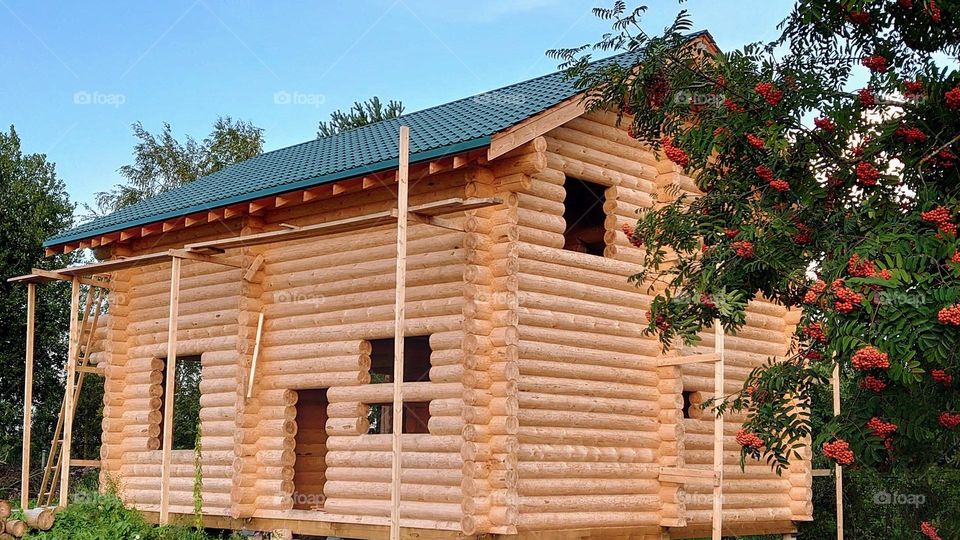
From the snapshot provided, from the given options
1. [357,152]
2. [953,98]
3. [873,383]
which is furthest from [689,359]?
[953,98]

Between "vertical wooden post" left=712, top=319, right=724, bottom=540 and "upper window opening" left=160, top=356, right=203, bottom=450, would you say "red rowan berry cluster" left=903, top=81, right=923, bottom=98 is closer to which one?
"vertical wooden post" left=712, top=319, right=724, bottom=540

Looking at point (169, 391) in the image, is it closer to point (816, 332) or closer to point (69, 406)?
point (69, 406)

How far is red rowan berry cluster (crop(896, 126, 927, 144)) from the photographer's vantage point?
9062mm

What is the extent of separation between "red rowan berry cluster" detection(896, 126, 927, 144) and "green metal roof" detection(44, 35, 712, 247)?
12.1 feet

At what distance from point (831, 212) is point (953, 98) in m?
1.39

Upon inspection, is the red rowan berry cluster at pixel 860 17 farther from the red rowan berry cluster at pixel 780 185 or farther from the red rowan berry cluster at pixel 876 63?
the red rowan berry cluster at pixel 780 185

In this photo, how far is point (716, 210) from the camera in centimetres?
1034

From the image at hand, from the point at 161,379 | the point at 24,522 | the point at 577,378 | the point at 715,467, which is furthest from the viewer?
the point at 161,379

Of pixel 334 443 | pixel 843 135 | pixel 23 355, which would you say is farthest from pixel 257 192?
pixel 23 355

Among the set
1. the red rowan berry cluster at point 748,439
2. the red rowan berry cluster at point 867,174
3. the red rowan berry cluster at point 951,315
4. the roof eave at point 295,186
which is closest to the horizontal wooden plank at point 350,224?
the roof eave at point 295,186

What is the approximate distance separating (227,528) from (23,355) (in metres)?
14.5

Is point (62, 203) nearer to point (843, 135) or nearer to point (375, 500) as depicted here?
point (375, 500)

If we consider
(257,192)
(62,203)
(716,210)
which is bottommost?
(716,210)

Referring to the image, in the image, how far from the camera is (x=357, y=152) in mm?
17281
